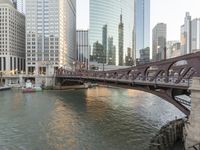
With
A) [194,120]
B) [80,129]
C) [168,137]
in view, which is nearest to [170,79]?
[168,137]

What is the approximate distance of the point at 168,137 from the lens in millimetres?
31328

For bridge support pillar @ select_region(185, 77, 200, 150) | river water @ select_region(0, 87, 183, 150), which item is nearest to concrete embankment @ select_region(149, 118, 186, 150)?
river water @ select_region(0, 87, 183, 150)

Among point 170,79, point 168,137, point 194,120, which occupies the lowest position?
point 168,137

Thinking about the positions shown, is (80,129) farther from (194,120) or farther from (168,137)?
(194,120)

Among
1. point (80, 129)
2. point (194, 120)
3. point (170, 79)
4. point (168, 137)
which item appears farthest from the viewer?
point (80, 129)

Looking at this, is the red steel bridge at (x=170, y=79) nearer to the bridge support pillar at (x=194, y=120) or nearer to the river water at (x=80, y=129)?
the bridge support pillar at (x=194, y=120)

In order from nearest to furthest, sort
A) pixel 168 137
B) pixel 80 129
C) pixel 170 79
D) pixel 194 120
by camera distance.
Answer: pixel 194 120, pixel 168 137, pixel 170 79, pixel 80 129

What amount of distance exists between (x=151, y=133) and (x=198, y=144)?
41.7ft

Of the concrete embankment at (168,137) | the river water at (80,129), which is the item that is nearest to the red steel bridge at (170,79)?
the concrete embankment at (168,137)

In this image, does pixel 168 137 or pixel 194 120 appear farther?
pixel 168 137

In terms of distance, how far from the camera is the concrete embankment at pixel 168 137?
29003 millimetres

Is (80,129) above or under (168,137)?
under

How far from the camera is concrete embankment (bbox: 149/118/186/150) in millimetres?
29003

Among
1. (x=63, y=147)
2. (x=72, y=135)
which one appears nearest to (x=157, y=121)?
(x=72, y=135)
